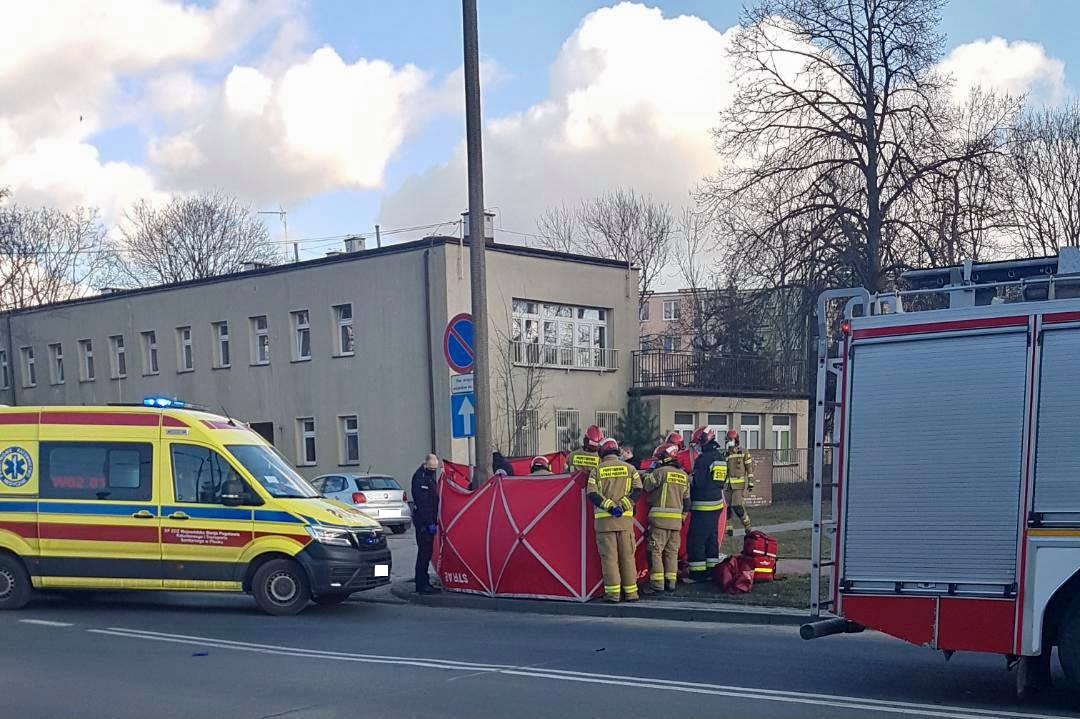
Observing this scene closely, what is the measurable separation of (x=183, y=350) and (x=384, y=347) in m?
9.18

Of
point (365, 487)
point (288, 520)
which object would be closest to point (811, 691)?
point (288, 520)

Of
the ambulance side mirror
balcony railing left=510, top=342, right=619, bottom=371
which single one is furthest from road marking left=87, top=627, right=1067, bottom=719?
balcony railing left=510, top=342, right=619, bottom=371

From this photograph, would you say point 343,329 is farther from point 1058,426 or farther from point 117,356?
point 1058,426

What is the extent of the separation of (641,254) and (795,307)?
32.1m

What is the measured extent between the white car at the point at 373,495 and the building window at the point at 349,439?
6.51 meters

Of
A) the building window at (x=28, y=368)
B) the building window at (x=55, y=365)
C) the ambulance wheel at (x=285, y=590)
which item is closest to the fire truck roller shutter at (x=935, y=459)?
the ambulance wheel at (x=285, y=590)

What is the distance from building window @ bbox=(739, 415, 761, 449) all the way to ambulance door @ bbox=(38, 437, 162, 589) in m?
28.0

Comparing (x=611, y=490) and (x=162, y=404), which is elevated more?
(x=162, y=404)

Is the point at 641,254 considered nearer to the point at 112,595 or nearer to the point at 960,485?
the point at 112,595

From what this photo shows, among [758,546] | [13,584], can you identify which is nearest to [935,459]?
[758,546]

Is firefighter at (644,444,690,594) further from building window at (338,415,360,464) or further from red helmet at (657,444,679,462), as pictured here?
building window at (338,415,360,464)

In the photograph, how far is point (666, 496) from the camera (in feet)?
44.8

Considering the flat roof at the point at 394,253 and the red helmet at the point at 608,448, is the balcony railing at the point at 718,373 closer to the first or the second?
the flat roof at the point at 394,253

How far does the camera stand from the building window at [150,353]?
39.3 m
